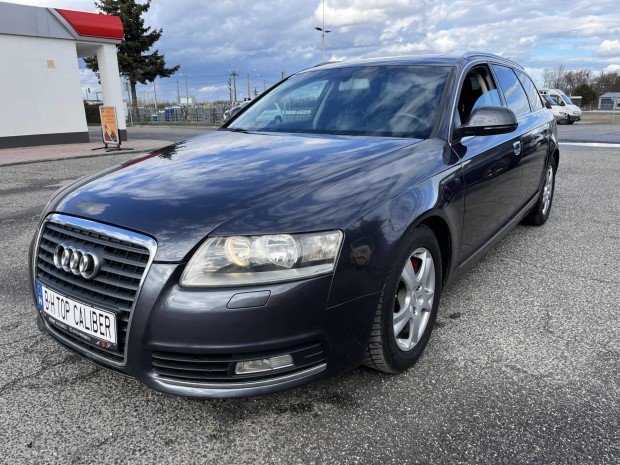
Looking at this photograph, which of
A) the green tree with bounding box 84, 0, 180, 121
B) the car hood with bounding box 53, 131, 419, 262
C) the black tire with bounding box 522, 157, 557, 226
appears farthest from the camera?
the green tree with bounding box 84, 0, 180, 121

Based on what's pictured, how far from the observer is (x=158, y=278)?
1798 millimetres

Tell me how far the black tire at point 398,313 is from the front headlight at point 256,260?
373 millimetres

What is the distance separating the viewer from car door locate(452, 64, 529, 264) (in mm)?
2865

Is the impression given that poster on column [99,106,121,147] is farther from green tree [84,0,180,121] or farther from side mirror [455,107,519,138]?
green tree [84,0,180,121]

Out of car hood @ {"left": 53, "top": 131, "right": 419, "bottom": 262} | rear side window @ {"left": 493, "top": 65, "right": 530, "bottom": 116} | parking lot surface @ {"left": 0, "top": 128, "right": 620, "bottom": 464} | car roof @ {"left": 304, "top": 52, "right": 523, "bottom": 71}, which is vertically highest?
car roof @ {"left": 304, "top": 52, "right": 523, "bottom": 71}

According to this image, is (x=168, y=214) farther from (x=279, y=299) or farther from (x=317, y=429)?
(x=317, y=429)

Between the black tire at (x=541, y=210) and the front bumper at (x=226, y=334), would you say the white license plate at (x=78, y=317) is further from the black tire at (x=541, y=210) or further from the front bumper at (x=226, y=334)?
the black tire at (x=541, y=210)

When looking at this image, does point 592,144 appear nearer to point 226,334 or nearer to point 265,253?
point 265,253

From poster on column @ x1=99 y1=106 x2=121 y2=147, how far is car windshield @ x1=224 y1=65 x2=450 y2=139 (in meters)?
12.3

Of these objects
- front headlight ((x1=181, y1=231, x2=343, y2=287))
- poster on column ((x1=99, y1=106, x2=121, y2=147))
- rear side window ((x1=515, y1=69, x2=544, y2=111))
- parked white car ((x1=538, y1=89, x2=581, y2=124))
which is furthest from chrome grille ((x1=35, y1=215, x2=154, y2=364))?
parked white car ((x1=538, y1=89, x2=581, y2=124))

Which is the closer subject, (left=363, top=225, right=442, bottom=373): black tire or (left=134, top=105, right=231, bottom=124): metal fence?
(left=363, top=225, right=442, bottom=373): black tire

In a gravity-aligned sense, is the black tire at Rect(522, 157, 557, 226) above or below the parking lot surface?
above

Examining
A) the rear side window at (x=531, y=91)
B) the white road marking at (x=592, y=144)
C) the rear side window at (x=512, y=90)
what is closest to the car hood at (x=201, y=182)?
the rear side window at (x=512, y=90)

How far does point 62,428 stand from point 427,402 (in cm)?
155
